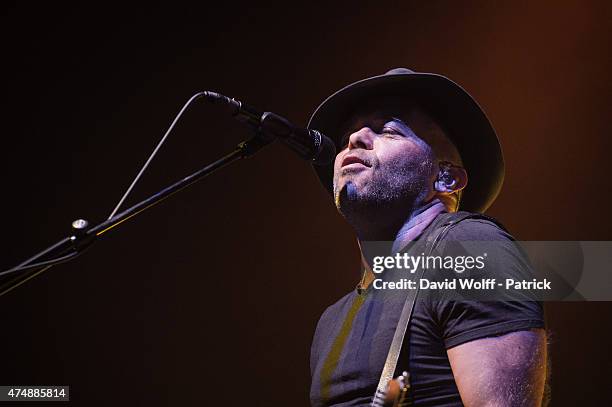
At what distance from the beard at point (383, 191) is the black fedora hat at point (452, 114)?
40 centimetres

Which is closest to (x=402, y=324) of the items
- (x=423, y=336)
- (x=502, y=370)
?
(x=423, y=336)

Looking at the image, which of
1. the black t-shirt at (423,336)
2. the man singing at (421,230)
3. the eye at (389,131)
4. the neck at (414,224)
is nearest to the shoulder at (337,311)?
the man singing at (421,230)

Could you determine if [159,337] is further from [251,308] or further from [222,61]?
[222,61]

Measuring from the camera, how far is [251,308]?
3.96 meters

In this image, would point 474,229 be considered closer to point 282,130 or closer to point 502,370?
point 502,370

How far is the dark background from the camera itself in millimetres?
3789

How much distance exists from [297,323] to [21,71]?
2.22 m

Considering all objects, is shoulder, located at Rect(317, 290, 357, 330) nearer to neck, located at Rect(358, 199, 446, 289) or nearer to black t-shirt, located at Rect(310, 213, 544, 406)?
neck, located at Rect(358, 199, 446, 289)

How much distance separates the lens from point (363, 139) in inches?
111

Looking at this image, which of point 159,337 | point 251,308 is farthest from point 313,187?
point 159,337

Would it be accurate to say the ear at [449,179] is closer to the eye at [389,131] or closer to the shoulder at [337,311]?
the eye at [389,131]

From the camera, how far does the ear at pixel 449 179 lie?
281 cm

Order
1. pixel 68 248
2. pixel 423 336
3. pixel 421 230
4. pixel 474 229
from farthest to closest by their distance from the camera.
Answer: pixel 421 230, pixel 474 229, pixel 423 336, pixel 68 248

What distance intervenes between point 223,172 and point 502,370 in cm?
260
